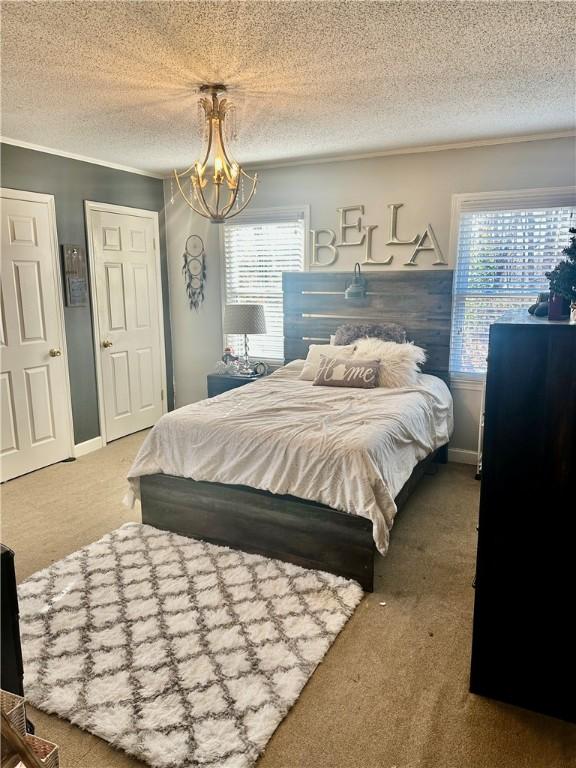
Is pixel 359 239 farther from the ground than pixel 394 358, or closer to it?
farther from the ground

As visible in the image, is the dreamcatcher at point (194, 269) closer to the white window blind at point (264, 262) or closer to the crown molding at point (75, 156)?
the white window blind at point (264, 262)

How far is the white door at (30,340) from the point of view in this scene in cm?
395

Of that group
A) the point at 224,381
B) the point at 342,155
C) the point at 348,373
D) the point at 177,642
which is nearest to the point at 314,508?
the point at 177,642

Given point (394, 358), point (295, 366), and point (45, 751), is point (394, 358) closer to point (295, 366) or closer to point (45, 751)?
point (295, 366)

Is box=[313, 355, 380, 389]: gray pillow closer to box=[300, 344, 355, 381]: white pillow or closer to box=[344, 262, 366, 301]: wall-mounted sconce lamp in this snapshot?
box=[300, 344, 355, 381]: white pillow

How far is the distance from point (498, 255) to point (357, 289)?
1.15m

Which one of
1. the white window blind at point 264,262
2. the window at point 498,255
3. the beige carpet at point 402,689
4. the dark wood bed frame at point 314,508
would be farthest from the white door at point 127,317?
the window at point 498,255

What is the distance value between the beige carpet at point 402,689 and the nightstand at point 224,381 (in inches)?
69.7

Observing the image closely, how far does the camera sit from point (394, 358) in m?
4.03

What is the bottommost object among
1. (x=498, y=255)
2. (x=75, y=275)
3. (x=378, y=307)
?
(x=378, y=307)

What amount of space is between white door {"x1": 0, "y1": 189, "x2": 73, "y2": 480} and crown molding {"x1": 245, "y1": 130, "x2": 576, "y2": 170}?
6.56ft

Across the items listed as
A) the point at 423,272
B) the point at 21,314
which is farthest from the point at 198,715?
the point at 423,272

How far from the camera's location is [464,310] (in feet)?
14.2

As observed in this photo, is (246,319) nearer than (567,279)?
No
